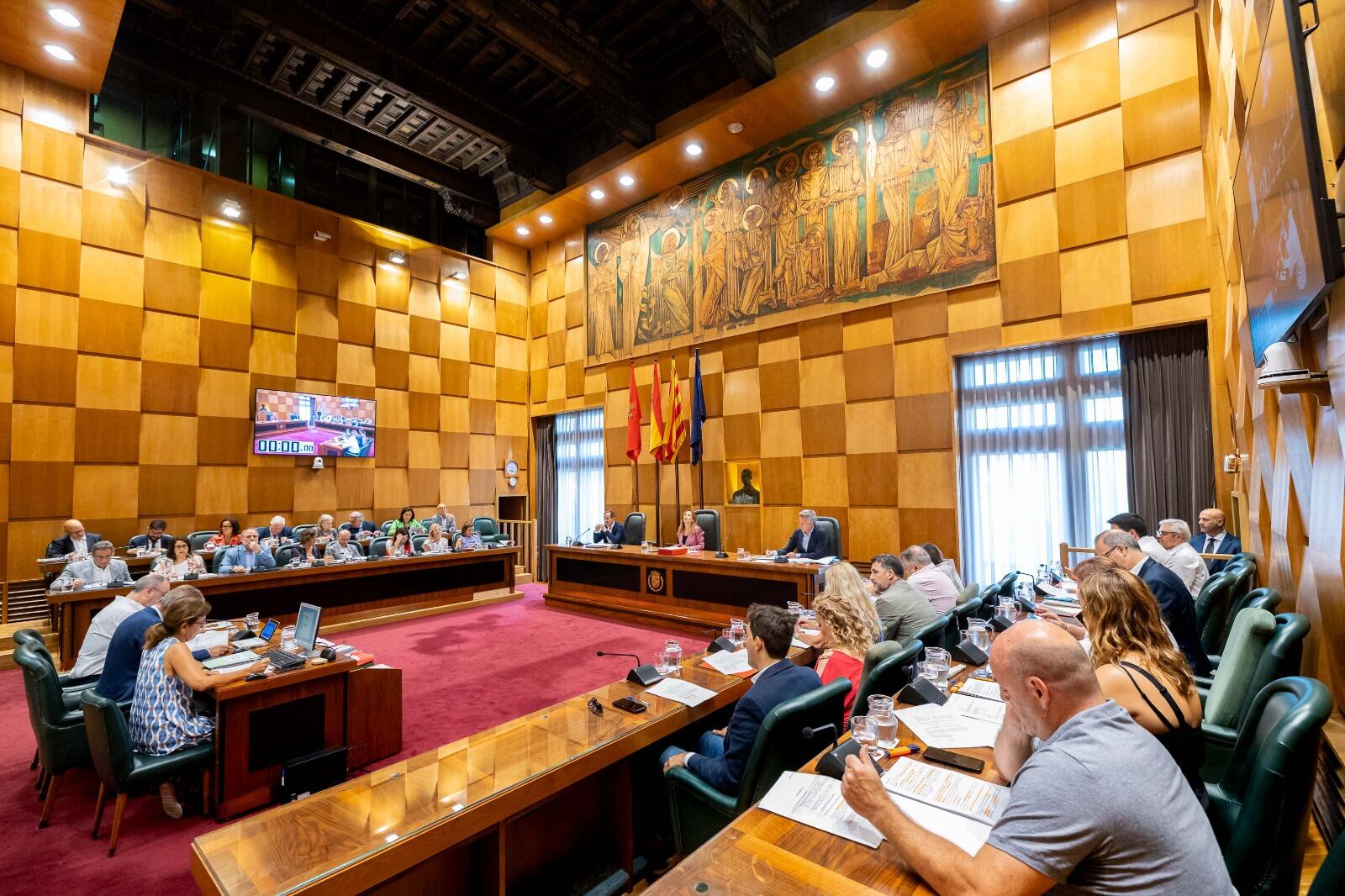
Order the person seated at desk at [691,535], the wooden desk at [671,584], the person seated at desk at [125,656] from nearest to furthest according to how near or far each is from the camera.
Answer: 1. the person seated at desk at [125,656]
2. the wooden desk at [671,584]
3. the person seated at desk at [691,535]

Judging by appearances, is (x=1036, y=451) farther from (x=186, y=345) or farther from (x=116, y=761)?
(x=186, y=345)

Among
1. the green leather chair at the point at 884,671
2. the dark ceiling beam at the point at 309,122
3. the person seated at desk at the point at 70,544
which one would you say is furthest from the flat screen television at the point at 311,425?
the green leather chair at the point at 884,671

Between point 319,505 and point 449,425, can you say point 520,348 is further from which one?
point 319,505

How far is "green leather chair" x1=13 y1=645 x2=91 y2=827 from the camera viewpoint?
291 centimetres

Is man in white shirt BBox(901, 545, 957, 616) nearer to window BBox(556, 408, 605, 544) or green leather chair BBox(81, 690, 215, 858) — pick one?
green leather chair BBox(81, 690, 215, 858)

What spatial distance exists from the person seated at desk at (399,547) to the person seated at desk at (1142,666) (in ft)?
23.1

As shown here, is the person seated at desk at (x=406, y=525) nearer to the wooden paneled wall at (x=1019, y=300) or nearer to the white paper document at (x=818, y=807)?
the wooden paneled wall at (x=1019, y=300)

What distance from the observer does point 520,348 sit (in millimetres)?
11695

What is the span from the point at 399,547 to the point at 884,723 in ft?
22.5

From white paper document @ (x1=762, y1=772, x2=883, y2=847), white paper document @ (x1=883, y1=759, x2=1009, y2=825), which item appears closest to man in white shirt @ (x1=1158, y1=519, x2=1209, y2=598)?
white paper document @ (x1=883, y1=759, x2=1009, y2=825)

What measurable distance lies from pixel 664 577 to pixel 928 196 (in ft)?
17.1

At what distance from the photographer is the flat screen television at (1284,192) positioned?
1736 mm

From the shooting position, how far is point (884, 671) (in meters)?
2.41

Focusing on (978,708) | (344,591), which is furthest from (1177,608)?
(344,591)
